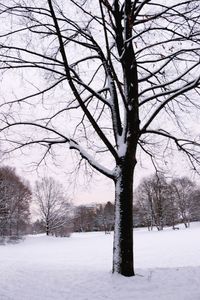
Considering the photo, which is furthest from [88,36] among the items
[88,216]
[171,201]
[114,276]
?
[88,216]

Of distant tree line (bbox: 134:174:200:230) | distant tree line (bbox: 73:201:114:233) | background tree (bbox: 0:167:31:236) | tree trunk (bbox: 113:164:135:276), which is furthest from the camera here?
distant tree line (bbox: 73:201:114:233)

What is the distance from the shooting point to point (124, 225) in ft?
22.2

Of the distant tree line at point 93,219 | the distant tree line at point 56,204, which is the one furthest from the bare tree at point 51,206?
the distant tree line at point 93,219

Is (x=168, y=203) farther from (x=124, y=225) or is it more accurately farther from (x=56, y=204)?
(x=124, y=225)

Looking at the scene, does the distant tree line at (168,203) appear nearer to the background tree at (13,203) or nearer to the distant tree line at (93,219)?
the background tree at (13,203)

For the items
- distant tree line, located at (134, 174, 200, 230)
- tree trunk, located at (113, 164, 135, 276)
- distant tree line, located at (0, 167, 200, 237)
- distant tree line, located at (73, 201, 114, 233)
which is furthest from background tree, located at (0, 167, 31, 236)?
distant tree line, located at (73, 201, 114, 233)

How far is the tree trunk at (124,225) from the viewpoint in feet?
21.6

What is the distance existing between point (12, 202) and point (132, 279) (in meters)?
29.9

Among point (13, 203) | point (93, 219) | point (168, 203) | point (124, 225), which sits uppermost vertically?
point (168, 203)

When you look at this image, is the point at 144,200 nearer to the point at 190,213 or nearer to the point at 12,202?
the point at 190,213

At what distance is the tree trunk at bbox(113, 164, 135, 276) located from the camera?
21.6ft

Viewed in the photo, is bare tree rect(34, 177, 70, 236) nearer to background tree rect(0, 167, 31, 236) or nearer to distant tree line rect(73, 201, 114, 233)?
background tree rect(0, 167, 31, 236)

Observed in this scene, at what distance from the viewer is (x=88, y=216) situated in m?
82.6

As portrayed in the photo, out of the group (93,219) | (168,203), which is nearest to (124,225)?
(168,203)
